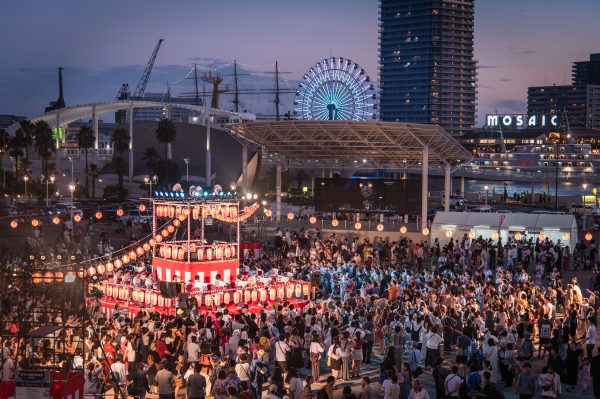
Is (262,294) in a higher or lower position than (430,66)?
lower

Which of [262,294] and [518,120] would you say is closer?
[262,294]

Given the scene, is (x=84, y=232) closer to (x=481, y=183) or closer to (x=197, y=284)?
(x=197, y=284)

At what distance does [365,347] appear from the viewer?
17797 millimetres

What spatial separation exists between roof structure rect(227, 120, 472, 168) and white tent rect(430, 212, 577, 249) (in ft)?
16.5

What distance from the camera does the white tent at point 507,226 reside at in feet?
109

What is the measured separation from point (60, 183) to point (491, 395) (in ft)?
208

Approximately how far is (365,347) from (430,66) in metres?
184

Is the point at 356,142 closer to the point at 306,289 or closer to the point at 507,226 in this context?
the point at 507,226

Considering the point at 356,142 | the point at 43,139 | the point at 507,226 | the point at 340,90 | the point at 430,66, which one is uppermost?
the point at 430,66

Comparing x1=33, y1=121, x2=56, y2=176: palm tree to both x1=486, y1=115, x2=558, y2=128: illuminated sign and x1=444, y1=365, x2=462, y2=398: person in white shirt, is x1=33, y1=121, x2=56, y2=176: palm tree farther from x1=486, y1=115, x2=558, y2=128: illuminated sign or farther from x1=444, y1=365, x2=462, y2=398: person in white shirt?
x1=486, y1=115, x2=558, y2=128: illuminated sign

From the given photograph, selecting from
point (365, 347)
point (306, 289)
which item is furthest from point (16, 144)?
point (365, 347)

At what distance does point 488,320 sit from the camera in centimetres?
1817

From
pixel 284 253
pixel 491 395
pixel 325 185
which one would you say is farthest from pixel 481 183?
pixel 491 395

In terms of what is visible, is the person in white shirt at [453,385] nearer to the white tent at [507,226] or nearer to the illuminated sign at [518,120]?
the white tent at [507,226]
